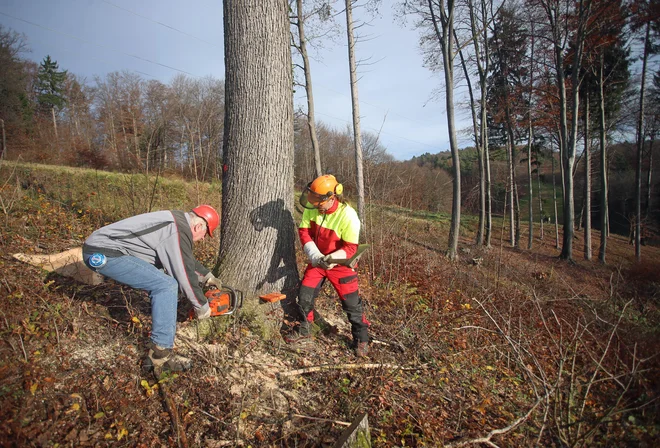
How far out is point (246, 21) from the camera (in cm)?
348

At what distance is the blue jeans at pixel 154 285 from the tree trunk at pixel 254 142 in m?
0.86

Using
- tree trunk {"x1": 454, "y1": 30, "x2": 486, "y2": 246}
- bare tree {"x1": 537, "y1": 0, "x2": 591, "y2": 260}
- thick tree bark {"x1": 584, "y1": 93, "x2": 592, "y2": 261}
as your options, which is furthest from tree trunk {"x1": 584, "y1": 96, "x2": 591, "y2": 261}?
tree trunk {"x1": 454, "y1": 30, "x2": 486, "y2": 246}

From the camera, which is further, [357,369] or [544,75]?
[544,75]

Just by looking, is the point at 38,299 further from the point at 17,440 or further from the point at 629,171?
the point at 629,171

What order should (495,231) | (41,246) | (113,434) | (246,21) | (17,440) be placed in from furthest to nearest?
(495,231) < (41,246) < (246,21) < (113,434) < (17,440)

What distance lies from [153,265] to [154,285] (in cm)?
25

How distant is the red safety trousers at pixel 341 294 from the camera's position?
3.45 m

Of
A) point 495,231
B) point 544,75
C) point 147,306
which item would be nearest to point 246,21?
point 147,306

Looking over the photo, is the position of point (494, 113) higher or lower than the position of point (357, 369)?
higher

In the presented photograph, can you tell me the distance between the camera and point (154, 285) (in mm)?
2703

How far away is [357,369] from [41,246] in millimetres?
4571

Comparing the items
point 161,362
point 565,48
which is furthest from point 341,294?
point 565,48

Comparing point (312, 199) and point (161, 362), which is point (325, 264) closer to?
point (312, 199)

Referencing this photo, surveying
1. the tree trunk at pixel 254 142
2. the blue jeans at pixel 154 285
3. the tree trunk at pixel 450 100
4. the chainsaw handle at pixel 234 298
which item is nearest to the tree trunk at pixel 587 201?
the tree trunk at pixel 450 100
